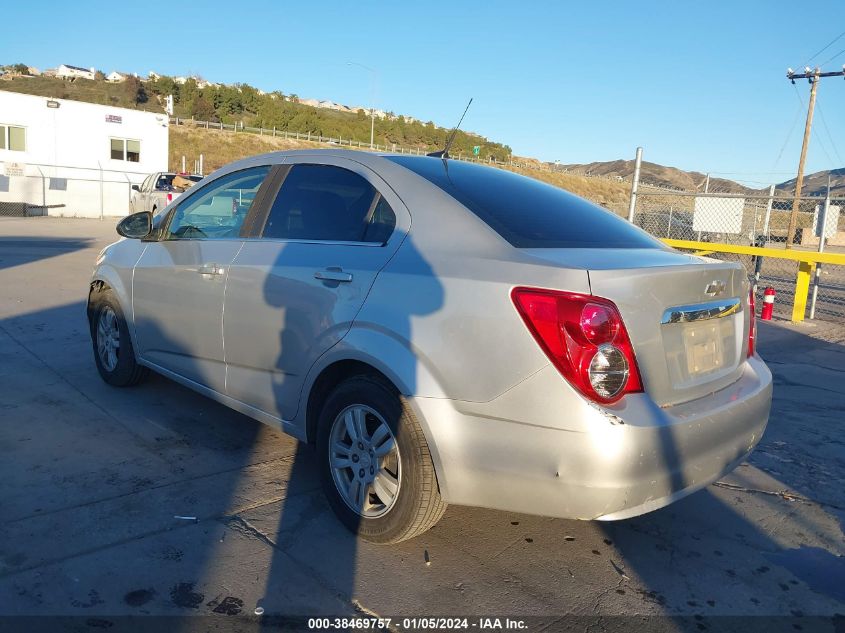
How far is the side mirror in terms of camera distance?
15.4ft

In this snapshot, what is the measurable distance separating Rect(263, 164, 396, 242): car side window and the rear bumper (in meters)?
0.98

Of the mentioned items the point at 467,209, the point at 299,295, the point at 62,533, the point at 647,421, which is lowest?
the point at 62,533

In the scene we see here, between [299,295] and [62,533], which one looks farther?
[299,295]

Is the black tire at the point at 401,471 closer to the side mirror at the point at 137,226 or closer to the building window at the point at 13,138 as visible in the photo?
the side mirror at the point at 137,226

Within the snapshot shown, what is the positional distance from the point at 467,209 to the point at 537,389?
3.13ft

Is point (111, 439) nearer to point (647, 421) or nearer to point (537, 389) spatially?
point (537, 389)

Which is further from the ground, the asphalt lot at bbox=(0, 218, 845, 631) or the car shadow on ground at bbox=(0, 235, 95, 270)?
the car shadow on ground at bbox=(0, 235, 95, 270)

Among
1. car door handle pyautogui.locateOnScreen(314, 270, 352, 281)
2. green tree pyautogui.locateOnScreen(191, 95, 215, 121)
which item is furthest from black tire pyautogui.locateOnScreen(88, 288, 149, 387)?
green tree pyautogui.locateOnScreen(191, 95, 215, 121)

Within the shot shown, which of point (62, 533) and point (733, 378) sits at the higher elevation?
point (733, 378)

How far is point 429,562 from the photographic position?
2.99m

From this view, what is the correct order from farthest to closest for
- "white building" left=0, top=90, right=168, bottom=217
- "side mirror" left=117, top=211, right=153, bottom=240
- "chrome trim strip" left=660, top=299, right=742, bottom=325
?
1. "white building" left=0, top=90, right=168, bottom=217
2. "side mirror" left=117, top=211, right=153, bottom=240
3. "chrome trim strip" left=660, top=299, right=742, bottom=325

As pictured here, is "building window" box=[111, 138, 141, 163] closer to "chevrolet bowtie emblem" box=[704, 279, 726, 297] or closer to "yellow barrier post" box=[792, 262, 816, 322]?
"yellow barrier post" box=[792, 262, 816, 322]

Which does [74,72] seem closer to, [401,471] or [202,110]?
[202,110]

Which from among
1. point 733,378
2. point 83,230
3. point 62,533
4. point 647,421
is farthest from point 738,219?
point 83,230
